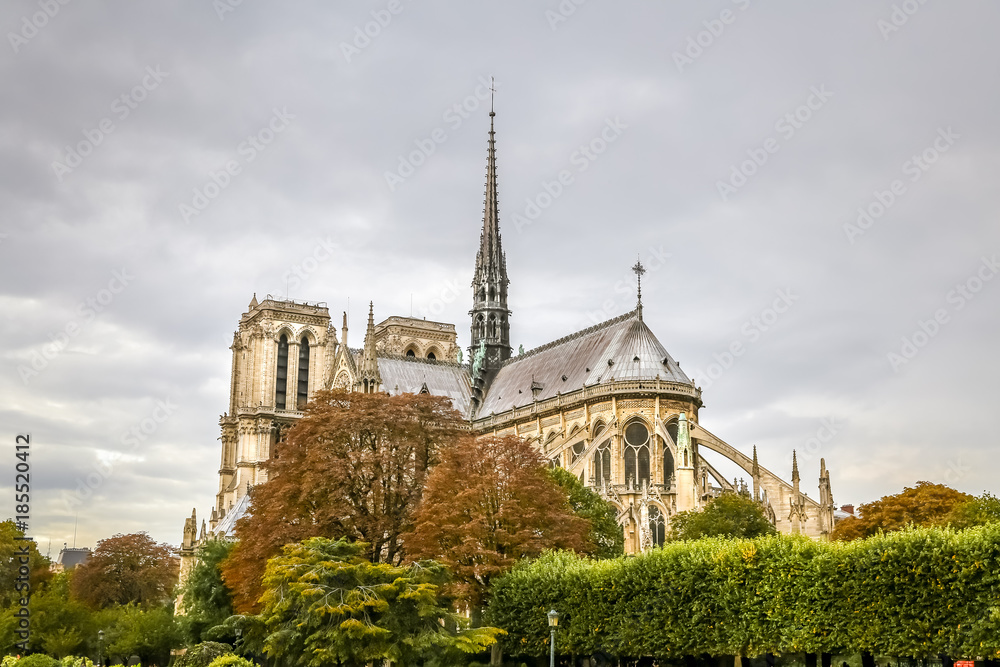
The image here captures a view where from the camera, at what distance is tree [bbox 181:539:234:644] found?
56.6 metres

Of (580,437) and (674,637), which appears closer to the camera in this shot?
(674,637)

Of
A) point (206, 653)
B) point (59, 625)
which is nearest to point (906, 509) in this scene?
point (206, 653)

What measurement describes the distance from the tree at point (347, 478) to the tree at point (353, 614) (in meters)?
8.07

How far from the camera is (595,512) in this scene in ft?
183

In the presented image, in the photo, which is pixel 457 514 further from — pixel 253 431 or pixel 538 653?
pixel 253 431

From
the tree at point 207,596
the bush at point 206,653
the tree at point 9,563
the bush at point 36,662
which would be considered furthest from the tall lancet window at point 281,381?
the bush at point 36,662

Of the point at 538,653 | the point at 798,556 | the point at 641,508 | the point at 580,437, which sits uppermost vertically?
the point at 580,437

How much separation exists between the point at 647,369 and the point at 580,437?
20.5 feet

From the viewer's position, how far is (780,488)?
233 feet

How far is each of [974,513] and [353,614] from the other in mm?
29557

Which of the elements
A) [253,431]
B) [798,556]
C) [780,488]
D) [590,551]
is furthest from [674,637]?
[253,431]

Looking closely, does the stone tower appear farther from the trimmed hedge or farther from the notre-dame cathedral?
the trimmed hedge

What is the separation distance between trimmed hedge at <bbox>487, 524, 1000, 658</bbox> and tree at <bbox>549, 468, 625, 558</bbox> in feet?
41.2

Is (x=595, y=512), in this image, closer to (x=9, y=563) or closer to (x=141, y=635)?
(x=141, y=635)
